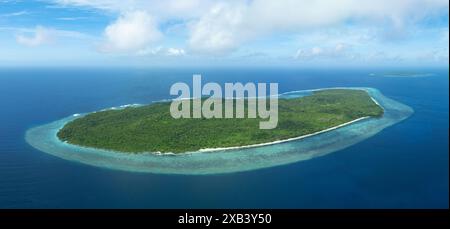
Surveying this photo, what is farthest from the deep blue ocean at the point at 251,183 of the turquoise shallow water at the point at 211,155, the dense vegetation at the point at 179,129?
the dense vegetation at the point at 179,129

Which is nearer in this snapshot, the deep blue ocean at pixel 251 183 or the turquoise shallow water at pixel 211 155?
the deep blue ocean at pixel 251 183

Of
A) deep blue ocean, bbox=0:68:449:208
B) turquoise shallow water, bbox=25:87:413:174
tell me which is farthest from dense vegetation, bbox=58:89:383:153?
deep blue ocean, bbox=0:68:449:208

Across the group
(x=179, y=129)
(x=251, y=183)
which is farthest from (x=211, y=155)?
(x=179, y=129)

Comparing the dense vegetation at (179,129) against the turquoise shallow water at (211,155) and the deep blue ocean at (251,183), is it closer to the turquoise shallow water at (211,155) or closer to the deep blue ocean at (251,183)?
the turquoise shallow water at (211,155)

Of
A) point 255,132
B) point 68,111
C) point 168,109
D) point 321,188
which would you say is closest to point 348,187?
point 321,188

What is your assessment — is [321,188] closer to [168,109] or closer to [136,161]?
[136,161]

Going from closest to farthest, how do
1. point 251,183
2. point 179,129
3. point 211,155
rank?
point 251,183
point 211,155
point 179,129

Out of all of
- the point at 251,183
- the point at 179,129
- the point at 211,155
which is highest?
the point at 179,129

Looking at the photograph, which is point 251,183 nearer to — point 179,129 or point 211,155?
point 211,155
